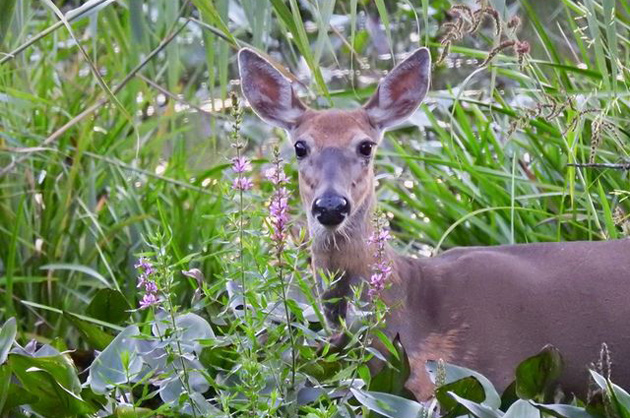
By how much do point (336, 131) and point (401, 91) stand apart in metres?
0.31

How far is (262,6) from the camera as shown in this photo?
3.89 metres

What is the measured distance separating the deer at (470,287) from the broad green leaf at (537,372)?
2.51ft

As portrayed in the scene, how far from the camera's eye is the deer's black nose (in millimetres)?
4477

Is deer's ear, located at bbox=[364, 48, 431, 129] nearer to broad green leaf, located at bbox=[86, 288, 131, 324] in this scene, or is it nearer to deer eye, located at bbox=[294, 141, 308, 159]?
deer eye, located at bbox=[294, 141, 308, 159]

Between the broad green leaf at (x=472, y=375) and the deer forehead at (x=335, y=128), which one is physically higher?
the deer forehead at (x=335, y=128)

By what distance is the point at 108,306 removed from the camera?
14.8ft

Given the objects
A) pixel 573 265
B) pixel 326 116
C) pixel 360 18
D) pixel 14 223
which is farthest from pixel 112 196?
pixel 360 18

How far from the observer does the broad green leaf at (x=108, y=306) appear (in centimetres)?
448

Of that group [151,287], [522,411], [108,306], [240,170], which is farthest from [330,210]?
[522,411]

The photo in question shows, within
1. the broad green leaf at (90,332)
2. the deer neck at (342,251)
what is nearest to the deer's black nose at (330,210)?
the deer neck at (342,251)

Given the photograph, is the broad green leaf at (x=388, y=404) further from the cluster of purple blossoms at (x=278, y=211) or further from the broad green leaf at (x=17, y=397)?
the broad green leaf at (x=17, y=397)

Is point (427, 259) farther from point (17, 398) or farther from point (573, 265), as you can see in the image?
point (17, 398)

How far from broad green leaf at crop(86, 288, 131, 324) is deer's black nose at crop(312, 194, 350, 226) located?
67cm

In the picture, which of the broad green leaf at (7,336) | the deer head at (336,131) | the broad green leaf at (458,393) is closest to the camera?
the broad green leaf at (458,393)
